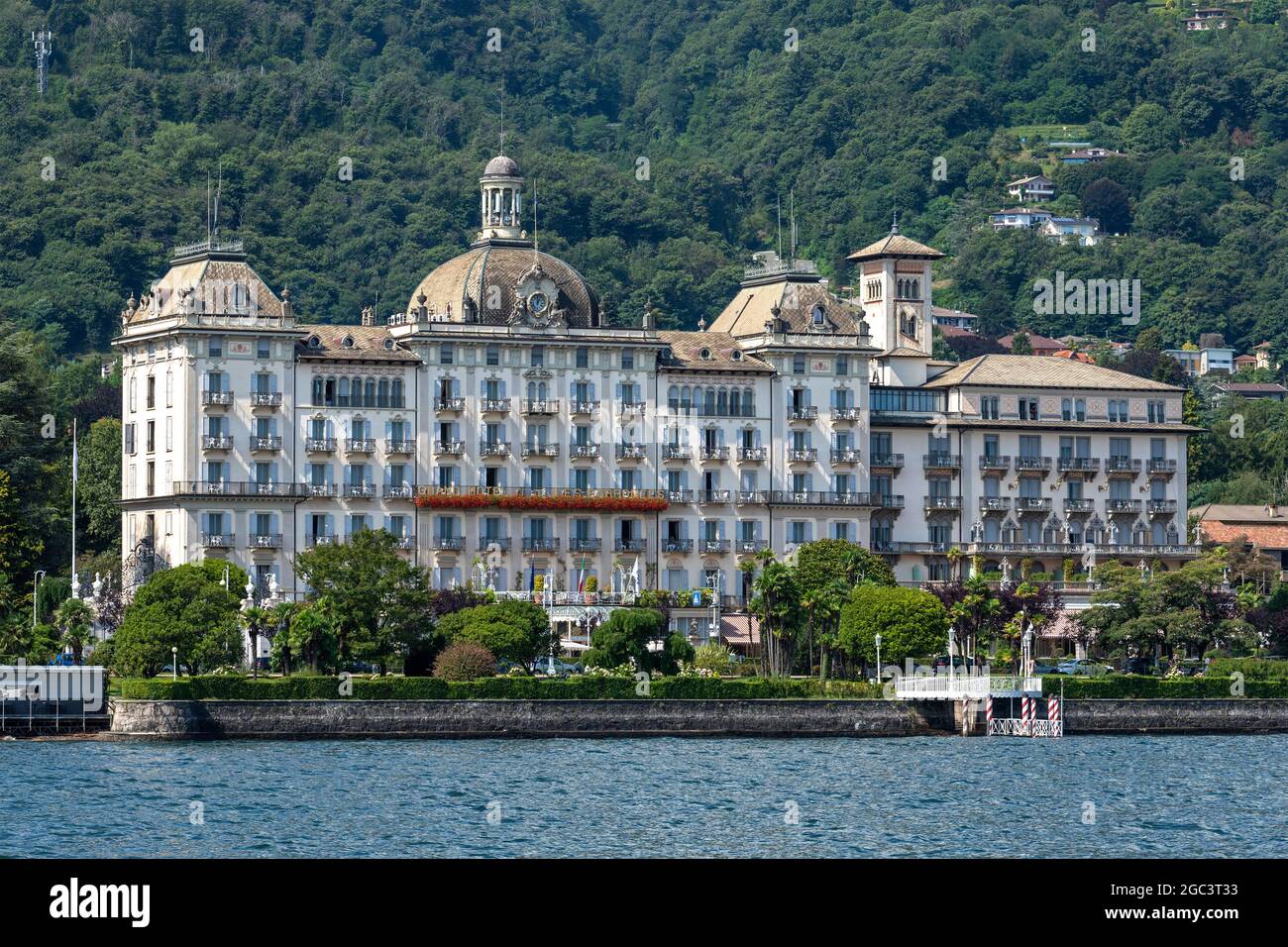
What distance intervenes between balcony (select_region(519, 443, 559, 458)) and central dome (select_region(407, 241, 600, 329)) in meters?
5.86

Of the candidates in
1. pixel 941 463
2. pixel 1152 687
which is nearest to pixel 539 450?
pixel 941 463

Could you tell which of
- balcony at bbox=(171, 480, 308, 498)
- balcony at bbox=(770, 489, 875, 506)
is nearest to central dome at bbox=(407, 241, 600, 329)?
balcony at bbox=(171, 480, 308, 498)

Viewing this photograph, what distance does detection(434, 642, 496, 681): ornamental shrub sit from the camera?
8900cm

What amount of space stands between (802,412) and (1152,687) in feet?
104

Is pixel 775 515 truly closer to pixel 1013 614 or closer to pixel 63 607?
pixel 1013 614

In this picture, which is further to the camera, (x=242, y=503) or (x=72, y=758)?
(x=242, y=503)

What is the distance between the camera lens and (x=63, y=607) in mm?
93625

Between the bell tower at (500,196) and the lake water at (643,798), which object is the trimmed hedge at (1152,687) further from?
the bell tower at (500,196)

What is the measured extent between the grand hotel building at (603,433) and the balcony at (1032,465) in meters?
0.23

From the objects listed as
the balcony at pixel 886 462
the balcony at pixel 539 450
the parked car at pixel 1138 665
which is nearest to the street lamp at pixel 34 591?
the balcony at pixel 539 450

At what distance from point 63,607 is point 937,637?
34.0 metres

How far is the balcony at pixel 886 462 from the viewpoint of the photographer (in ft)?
410
